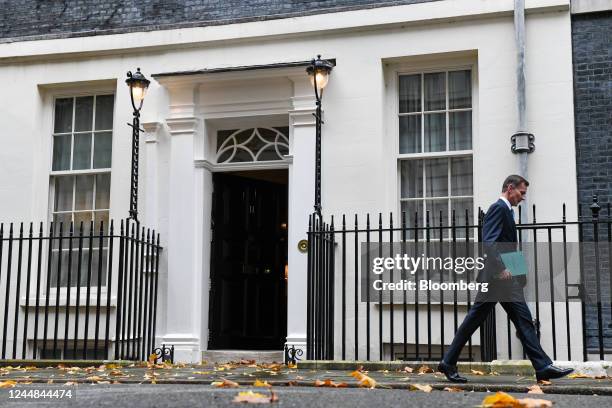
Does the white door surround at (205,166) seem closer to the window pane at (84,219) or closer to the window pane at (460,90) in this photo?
the window pane at (84,219)

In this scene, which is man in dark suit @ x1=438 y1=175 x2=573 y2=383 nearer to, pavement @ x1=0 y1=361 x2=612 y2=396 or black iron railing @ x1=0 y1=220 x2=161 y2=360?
pavement @ x1=0 y1=361 x2=612 y2=396

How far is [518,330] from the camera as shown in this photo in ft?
23.0

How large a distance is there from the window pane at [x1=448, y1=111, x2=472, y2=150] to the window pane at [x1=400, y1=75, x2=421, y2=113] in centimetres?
45

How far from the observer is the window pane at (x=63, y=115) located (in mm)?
11938

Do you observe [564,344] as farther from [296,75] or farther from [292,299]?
[296,75]

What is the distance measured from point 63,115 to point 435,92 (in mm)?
4990

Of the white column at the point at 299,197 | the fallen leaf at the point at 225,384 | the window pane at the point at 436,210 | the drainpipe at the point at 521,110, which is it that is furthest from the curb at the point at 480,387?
the window pane at the point at 436,210

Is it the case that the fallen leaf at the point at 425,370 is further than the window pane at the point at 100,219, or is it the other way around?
the window pane at the point at 100,219

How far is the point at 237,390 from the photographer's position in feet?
20.0

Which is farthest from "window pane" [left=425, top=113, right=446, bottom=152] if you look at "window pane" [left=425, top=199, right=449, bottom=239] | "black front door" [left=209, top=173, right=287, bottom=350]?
"black front door" [left=209, top=173, right=287, bottom=350]

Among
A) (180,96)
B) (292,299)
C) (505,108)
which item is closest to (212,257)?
(292,299)

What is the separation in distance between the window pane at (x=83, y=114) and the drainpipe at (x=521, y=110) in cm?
555

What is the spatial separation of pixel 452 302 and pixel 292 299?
1.89 meters

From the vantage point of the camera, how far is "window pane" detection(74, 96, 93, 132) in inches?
467
